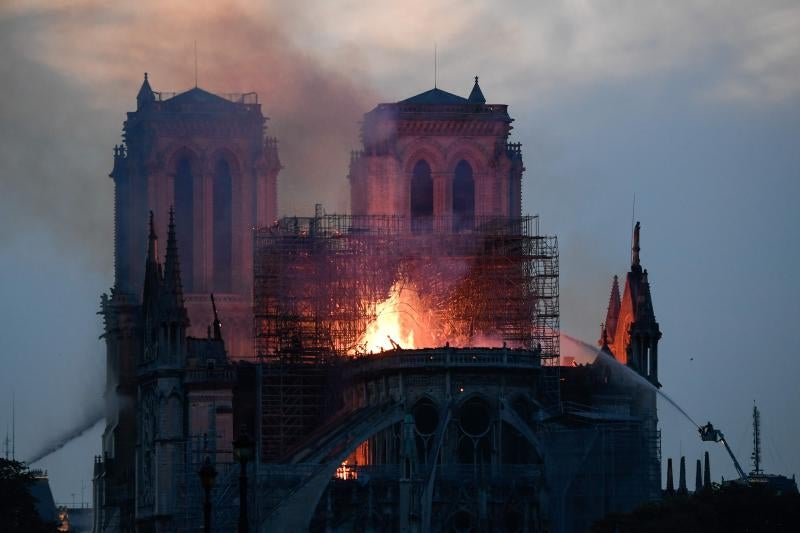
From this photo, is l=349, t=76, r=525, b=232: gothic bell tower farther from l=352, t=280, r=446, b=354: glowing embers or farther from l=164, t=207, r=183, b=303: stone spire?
l=164, t=207, r=183, b=303: stone spire

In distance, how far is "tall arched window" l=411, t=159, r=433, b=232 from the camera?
198000 mm

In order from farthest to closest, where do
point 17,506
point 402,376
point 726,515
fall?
point 402,376 → point 17,506 → point 726,515

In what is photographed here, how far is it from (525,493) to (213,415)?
1864 centimetres

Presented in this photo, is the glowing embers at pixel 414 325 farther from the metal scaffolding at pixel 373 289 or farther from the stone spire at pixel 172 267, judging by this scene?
the stone spire at pixel 172 267

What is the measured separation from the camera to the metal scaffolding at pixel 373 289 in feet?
613

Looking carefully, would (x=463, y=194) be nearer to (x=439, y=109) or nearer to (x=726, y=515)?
(x=439, y=109)

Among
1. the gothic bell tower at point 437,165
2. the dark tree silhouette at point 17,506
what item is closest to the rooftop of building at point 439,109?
the gothic bell tower at point 437,165

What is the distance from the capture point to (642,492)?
558 ft

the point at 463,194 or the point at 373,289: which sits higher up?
the point at 463,194

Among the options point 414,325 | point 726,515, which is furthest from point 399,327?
point 726,515

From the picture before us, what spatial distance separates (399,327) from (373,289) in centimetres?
278

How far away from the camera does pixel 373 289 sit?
187625mm

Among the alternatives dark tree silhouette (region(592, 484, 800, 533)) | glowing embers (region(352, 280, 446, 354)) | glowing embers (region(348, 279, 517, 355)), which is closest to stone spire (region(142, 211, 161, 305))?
glowing embers (region(348, 279, 517, 355))

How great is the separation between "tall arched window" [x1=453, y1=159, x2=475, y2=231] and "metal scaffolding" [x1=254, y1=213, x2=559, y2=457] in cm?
759
